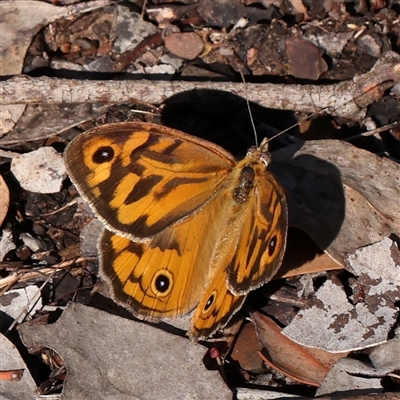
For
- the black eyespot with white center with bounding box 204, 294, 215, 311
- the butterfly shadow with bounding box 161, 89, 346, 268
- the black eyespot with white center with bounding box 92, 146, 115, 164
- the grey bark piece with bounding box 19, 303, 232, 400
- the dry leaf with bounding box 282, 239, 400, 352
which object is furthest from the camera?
the butterfly shadow with bounding box 161, 89, 346, 268

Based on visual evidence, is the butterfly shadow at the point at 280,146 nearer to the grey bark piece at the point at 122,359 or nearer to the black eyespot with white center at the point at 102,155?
the grey bark piece at the point at 122,359

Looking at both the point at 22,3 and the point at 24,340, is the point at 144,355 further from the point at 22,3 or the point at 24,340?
the point at 22,3

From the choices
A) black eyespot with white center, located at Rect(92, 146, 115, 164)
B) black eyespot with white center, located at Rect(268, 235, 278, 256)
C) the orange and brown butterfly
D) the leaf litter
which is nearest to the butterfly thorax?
the orange and brown butterfly

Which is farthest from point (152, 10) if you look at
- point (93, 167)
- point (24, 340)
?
point (24, 340)

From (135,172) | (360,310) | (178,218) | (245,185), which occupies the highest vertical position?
(135,172)

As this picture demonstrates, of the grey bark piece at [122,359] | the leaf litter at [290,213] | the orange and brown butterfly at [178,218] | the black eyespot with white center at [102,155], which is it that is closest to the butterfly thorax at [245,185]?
the orange and brown butterfly at [178,218]

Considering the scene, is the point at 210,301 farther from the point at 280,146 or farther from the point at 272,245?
the point at 280,146

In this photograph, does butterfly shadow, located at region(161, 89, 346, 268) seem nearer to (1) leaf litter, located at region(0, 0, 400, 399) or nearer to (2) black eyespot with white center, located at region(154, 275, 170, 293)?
(1) leaf litter, located at region(0, 0, 400, 399)

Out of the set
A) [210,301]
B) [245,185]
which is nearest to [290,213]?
[245,185]
